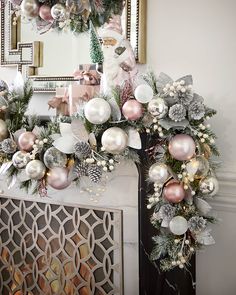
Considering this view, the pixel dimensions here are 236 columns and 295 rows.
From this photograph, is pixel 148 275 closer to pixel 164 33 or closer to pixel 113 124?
pixel 113 124

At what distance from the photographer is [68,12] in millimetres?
1589

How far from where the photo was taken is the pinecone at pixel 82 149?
1391 mm

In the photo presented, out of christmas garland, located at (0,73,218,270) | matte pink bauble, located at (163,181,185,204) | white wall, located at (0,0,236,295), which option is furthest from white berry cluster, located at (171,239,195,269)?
white wall, located at (0,0,236,295)

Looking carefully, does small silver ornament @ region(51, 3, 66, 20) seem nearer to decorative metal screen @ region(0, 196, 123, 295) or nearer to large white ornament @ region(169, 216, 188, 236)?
decorative metal screen @ region(0, 196, 123, 295)

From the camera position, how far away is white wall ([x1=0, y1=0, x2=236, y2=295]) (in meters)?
1.55

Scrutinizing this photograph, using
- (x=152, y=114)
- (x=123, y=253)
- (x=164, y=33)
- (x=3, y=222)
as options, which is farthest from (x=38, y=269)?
(x=164, y=33)

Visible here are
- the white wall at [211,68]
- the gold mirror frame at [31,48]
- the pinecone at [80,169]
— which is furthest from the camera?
the gold mirror frame at [31,48]

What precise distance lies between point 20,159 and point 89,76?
15.4 inches

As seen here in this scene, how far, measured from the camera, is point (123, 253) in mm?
1594

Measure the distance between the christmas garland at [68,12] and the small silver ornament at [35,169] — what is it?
527mm

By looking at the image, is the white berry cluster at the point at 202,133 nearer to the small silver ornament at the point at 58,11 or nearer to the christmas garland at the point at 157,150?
the christmas garland at the point at 157,150

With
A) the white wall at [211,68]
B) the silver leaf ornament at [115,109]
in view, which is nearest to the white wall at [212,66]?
the white wall at [211,68]

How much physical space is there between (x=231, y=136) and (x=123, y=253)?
1.85 ft

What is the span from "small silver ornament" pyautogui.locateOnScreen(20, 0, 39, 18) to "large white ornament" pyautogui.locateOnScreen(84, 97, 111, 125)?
1.64ft
